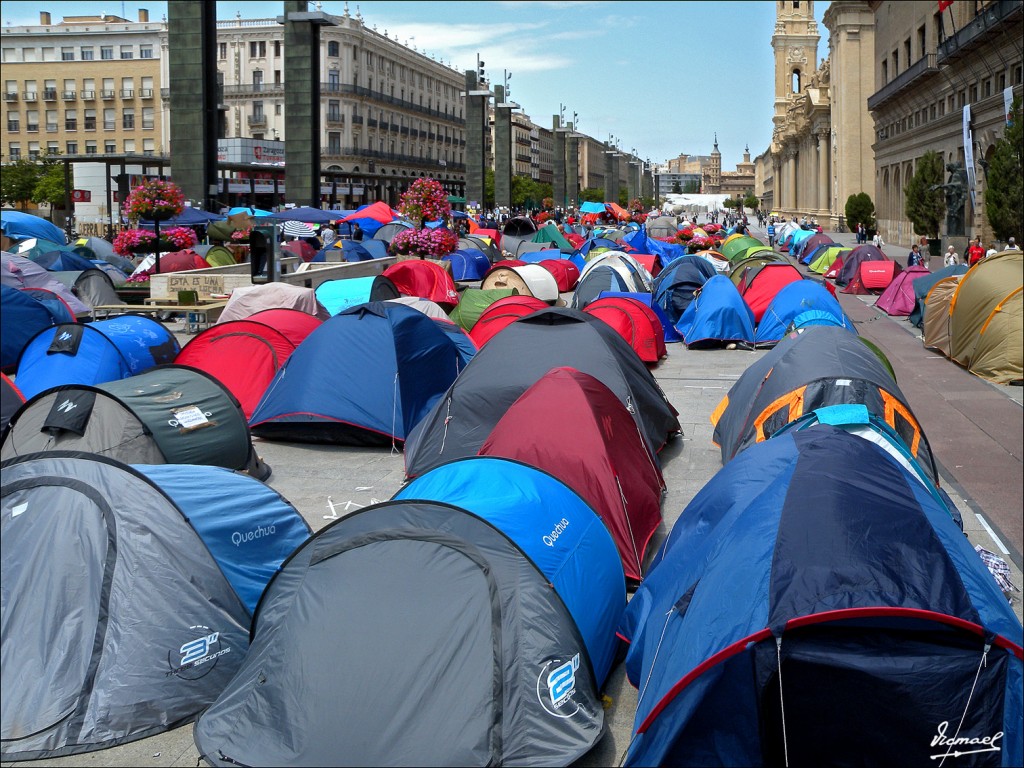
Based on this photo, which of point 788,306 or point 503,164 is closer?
point 788,306

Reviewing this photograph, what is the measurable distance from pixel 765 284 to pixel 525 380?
1275cm

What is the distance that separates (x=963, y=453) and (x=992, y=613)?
816 cm

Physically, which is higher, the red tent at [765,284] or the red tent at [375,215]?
the red tent at [375,215]

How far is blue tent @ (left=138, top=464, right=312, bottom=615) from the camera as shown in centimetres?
679

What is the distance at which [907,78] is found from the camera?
5762 centimetres

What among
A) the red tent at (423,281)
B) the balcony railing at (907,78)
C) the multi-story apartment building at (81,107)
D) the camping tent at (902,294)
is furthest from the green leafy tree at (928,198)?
the multi-story apartment building at (81,107)

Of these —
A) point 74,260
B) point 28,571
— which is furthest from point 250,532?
point 74,260

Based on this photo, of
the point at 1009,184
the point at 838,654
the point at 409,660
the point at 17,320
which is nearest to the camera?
the point at 838,654

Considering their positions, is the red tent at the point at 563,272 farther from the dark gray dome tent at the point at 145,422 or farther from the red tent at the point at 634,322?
the dark gray dome tent at the point at 145,422

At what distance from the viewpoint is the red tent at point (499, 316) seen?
55.6 feet

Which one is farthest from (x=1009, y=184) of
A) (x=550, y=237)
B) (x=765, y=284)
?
(x=765, y=284)

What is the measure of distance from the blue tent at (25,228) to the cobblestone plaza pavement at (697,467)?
67.1 feet

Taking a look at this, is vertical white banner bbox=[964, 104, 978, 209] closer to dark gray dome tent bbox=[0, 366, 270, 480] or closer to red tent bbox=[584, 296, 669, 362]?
red tent bbox=[584, 296, 669, 362]

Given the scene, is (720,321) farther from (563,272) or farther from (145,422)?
(145,422)
